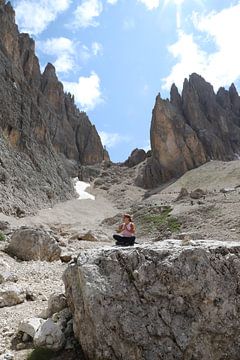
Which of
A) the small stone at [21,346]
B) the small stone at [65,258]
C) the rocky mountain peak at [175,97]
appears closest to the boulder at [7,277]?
the small stone at [21,346]

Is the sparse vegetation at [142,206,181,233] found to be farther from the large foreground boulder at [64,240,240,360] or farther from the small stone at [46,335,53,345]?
the small stone at [46,335,53,345]

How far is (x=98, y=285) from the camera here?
788 centimetres

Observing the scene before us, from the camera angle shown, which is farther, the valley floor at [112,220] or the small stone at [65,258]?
the small stone at [65,258]

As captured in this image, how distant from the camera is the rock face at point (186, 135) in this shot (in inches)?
4262

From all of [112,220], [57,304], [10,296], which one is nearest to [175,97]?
[112,220]

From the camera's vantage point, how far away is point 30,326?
8.68m

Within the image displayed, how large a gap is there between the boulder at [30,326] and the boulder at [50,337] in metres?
0.31

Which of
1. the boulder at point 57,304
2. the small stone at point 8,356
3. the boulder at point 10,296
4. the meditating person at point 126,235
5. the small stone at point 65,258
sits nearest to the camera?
the small stone at point 8,356

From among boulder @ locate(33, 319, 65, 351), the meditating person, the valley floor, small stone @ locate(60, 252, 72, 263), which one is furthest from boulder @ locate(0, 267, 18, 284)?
small stone @ locate(60, 252, 72, 263)

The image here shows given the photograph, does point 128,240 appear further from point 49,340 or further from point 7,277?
point 49,340

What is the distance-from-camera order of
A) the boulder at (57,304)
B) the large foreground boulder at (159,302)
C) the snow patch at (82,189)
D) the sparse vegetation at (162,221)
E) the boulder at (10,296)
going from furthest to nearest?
the snow patch at (82,189), the sparse vegetation at (162,221), the boulder at (10,296), the boulder at (57,304), the large foreground boulder at (159,302)

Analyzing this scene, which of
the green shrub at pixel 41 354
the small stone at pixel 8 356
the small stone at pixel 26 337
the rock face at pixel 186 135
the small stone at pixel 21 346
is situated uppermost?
the rock face at pixel 186 135

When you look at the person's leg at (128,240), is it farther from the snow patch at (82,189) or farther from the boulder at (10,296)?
the snow patch at (82,189)

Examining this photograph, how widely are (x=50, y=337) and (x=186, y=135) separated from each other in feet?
342
